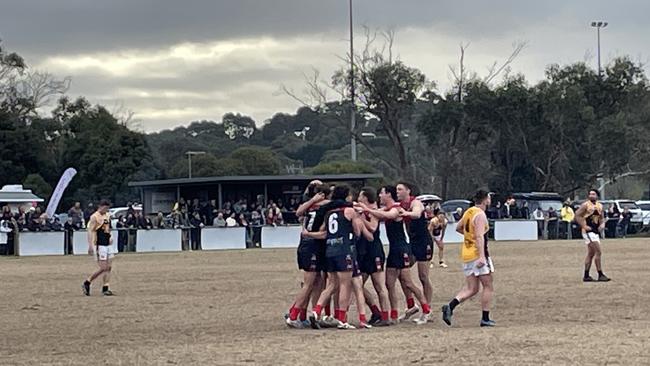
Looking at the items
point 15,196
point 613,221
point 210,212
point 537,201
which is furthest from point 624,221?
point 15,196

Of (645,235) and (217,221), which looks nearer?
(217,221)

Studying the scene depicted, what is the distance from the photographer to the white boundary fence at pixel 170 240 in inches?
1658

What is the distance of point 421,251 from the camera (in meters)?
15.6

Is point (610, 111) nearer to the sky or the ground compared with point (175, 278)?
nearer to the sky

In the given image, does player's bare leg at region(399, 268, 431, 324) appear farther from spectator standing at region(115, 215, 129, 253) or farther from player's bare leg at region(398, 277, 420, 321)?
spectator standing at region(115, 215, 129, 253)

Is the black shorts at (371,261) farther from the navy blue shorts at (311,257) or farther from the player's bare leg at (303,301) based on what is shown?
the player's bare leg at (303,301)

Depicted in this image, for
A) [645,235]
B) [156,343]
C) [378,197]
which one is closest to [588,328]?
[378,197]

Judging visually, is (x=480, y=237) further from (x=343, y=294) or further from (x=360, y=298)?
(x=343, y=294)

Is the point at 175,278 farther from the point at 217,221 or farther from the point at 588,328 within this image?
the point at 217,221

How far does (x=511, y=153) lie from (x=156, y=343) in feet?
196

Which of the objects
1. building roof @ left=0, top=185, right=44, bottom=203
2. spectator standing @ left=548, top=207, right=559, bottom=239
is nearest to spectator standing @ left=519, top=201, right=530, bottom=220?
spectator standing @ left=548, top=207, right=559, bottom=239

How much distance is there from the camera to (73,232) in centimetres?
4247

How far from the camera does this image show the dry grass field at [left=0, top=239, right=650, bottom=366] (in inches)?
468

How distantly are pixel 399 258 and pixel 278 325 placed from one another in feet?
6.23
